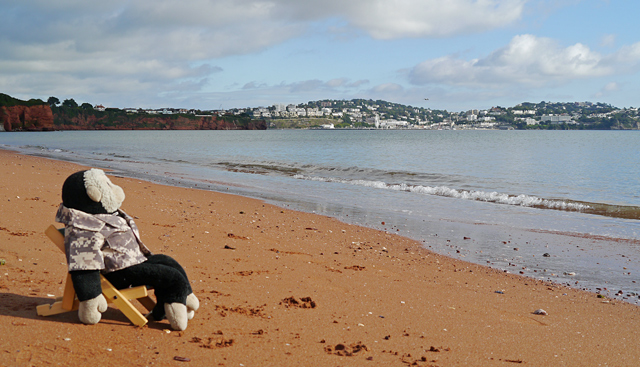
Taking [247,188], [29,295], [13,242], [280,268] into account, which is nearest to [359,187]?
[247,188]

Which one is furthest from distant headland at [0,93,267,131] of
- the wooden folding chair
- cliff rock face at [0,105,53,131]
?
the wooden folding chair

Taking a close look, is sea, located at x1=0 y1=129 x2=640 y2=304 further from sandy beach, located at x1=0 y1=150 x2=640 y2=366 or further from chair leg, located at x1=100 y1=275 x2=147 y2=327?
chair leg, located at x1=100 y1=275 x2=147 y2=327

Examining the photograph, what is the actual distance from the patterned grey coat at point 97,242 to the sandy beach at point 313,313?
61cm

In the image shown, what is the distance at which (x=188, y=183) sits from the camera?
69.2ft

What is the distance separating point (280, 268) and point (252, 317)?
2164mm

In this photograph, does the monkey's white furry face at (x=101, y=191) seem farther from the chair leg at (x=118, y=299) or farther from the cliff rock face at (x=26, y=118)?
the cliff rock face at (x=26, y=118)

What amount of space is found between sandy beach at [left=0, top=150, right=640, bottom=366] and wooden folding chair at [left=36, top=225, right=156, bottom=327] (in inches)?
4.1

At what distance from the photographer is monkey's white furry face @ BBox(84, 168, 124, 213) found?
13.9 feet

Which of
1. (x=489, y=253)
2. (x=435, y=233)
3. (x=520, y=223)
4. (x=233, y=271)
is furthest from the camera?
(x=520, y=223)

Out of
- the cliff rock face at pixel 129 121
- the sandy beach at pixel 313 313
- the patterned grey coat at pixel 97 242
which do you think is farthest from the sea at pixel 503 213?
the cliff rock face at pixel 129 121

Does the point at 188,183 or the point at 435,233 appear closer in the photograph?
the point at 435,233

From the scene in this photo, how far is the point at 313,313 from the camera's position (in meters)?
5.36

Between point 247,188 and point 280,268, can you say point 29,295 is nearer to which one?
point 280,268

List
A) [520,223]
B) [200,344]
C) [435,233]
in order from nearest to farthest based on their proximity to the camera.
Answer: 1. [200,344]
2. [435,233]
3. [520,223]
